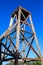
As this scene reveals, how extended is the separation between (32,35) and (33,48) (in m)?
1.52

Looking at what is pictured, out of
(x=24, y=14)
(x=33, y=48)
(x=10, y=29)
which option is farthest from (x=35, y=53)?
(x=24, y=14)

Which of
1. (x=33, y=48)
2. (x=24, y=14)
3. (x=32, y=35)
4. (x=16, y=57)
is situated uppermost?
(x=24, y=14)

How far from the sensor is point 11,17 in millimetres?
18484

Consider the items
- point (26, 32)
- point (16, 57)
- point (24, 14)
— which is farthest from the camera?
point (24, 14)

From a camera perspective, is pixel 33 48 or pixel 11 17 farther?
pixel 11 17

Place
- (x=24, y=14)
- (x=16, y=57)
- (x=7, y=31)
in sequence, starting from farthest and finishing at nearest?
(x=24, y=14)
(x=7, y=31)
(x=16, y=57)

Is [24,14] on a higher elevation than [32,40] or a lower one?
higher

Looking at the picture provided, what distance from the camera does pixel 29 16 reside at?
18188mm

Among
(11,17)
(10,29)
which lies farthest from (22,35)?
(11,17)

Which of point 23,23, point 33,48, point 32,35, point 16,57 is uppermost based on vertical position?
point 23,23

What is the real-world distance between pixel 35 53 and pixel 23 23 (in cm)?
356

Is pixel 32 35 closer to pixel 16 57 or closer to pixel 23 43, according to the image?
pixel 23 43

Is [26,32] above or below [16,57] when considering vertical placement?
above

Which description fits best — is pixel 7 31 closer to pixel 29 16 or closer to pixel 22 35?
pixel 22 35
